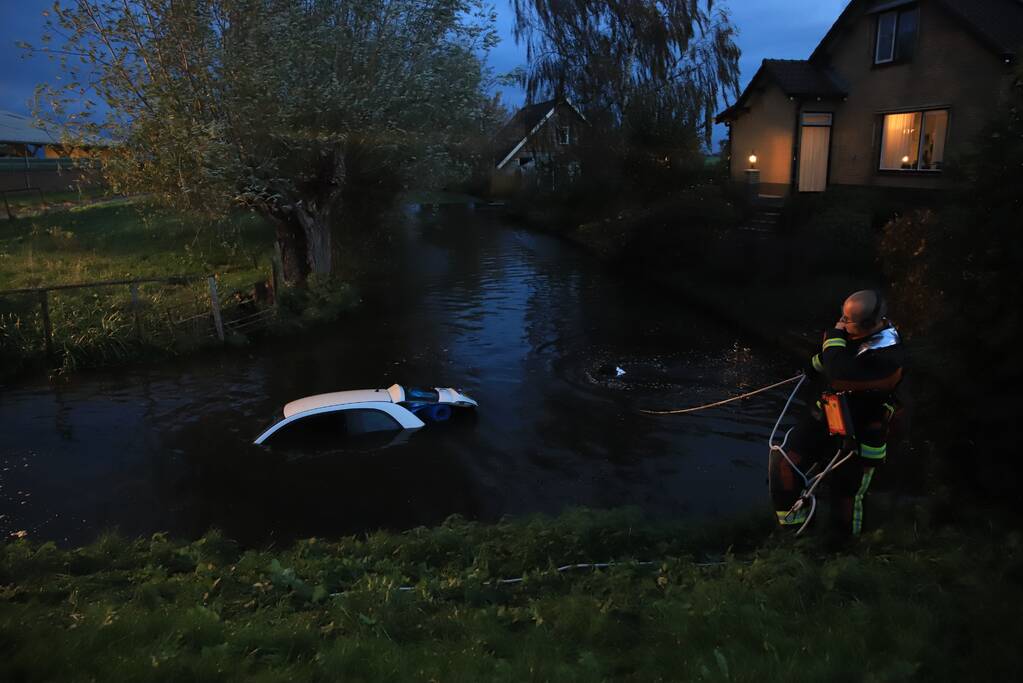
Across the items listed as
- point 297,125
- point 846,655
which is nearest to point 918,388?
point 846,655

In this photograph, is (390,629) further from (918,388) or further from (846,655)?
(918,388)

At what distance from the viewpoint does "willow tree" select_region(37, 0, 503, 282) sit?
57.8 ft

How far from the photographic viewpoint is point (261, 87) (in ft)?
58.7

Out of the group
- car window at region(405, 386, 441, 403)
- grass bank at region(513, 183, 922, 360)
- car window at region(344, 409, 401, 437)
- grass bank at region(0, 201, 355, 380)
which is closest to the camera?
car window at region(344, 409, 401, 437)

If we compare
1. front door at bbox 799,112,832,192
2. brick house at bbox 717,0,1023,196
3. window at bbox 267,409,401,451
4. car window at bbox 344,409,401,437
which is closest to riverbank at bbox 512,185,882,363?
brick house at bbox 717,0,1023,196

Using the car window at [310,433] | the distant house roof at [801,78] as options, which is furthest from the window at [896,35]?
the car window at [310,433]

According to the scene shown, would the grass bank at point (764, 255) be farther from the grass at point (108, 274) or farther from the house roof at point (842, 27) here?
the grass at point (108, 274)

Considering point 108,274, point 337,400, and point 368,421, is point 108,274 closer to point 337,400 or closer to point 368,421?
point 337,400

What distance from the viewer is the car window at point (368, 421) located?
37.9 feet

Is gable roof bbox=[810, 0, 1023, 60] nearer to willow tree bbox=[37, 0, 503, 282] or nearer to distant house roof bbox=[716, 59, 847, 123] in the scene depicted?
distant house roof bbox=[716, 59, 847, 123]

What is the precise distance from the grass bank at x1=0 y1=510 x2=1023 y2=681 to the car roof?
4.81m

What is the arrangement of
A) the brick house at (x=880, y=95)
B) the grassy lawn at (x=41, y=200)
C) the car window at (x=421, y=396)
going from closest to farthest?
the car window at (x=421, y=396)
the brick house at (x=880, y=95)
the grassy lawn at (x=41, y=200)

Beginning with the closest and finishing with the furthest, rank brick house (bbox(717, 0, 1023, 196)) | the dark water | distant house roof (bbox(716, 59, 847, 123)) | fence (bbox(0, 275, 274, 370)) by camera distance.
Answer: the dark water
fence (bbox(0, 275, 274, 370))
brick house (bbox(717, 0, 1023, 196))
distant house roof (bbox(716, 59, 847, 123))

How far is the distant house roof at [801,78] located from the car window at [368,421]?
2168cm
